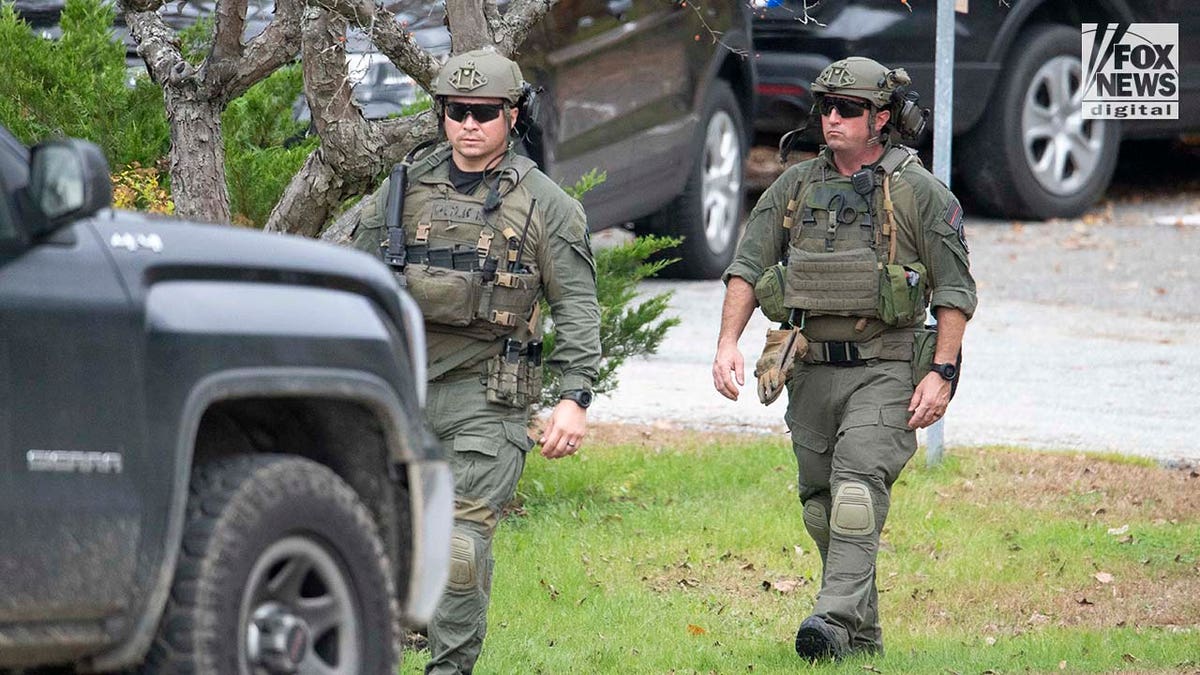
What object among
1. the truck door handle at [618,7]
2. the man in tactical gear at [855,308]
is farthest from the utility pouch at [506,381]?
the truck door handle at [618,7]

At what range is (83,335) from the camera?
3.91 meters

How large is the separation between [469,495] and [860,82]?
6.43 feet

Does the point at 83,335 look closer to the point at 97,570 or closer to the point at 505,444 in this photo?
the point at 97,570

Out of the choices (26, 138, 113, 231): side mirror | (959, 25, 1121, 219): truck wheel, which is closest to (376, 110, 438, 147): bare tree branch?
(26, 138, 113, 231): side mirror

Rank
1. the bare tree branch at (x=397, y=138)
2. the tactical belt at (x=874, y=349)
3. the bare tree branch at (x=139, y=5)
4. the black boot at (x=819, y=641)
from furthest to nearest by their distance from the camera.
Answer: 1. the bare tree branch at (x=139, y=5)
2. the bare tree branch at (x=397, y=138)
3. the tactical belt at (x=874, y=349)
4. the black boot at (x=819, y=641)

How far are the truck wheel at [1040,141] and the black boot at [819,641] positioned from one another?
25.4 ft

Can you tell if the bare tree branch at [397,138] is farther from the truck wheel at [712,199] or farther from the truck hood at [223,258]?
the truck wheel at [712,199]

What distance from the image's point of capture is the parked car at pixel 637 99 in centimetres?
1074

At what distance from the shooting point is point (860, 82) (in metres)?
6.79

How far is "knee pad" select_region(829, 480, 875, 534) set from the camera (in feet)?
21.7

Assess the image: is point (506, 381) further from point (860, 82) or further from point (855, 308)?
point (860, 82)

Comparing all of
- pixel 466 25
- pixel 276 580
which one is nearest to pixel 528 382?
pixel 466 25

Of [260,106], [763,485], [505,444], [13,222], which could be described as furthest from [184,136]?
[13,222]

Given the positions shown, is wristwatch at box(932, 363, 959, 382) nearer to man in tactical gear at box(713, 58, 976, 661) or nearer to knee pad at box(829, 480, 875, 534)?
man in tactical gear at box(713, 58, 976, 661)
